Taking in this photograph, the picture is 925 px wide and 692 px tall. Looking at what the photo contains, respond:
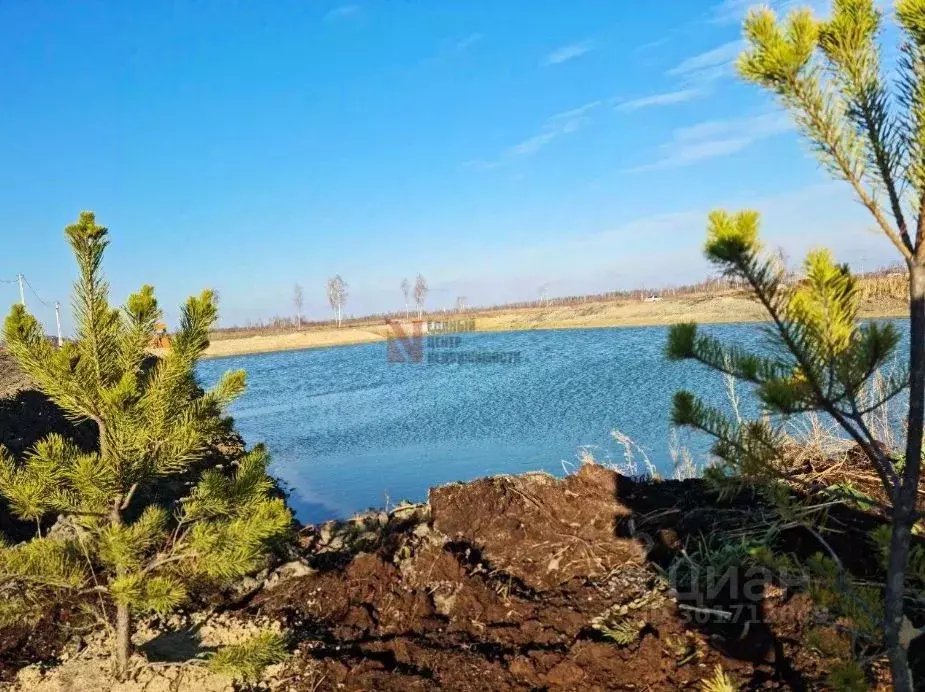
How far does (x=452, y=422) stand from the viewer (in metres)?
14.6

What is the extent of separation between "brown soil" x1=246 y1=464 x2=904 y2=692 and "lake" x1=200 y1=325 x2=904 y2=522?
4.95 ft

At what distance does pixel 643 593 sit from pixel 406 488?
6361mm

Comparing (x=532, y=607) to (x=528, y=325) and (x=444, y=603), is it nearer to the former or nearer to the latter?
(x=444, y=603)

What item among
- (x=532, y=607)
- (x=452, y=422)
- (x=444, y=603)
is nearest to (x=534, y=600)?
(x=532, y=607)

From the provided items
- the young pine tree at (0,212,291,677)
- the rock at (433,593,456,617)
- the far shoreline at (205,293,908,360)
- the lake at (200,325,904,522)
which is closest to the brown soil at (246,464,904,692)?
the rock at (433,593,456,617)

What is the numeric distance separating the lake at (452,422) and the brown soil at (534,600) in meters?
1.51

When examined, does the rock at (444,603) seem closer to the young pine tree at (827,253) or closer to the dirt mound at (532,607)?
the dirt mound at (532,607)

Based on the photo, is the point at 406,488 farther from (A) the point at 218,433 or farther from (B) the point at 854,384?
(B) the point at 854,384

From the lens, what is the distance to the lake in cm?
1042

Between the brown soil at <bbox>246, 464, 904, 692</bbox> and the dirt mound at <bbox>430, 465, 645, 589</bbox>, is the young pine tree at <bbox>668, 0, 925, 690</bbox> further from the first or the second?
the dirt mound at <bbox>430, 465, 645, 589</bbox>

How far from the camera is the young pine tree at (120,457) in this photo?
2961 millimetres

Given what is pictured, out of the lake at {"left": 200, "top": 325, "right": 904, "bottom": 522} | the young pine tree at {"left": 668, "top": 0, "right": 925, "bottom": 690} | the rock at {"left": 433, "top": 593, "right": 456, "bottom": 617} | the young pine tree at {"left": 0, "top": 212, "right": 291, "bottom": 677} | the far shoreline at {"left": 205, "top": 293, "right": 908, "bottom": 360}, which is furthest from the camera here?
the far shoreline at {"left": 205, "top": 293, "right": 908, "bottom": 360}

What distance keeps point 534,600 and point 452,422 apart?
10.9 meters

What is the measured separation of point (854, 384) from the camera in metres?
1.96
